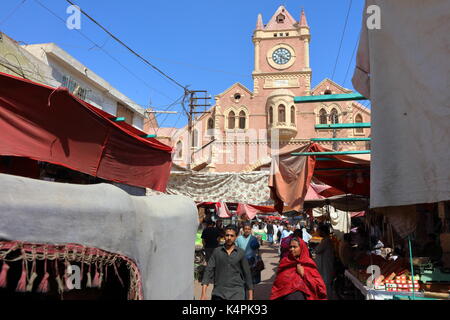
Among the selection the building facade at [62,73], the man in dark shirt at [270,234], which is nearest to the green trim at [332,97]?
the building facade at [62,73]

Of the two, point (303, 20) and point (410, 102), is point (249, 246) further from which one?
point (303, 20)

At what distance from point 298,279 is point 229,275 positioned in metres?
0.83

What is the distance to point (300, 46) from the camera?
32.4 m

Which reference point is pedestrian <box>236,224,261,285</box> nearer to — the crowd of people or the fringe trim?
the crowd of people

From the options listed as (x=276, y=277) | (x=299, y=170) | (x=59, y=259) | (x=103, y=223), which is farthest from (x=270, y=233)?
(x=59, y=259)

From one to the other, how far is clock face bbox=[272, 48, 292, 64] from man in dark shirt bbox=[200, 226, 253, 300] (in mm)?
30684

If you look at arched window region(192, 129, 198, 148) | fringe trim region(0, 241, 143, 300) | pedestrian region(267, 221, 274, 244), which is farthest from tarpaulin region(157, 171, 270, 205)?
arched window region(192, 129, 198, 148)

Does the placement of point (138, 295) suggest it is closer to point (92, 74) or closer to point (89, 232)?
point (89, 232)

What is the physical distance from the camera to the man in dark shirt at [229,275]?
3.88 meters

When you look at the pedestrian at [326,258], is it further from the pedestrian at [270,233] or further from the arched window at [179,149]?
the arched window at [179,149]

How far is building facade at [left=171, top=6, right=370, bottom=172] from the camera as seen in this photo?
28.9m

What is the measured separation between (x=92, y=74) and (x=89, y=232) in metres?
15.8

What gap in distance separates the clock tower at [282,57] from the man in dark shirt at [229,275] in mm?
28384
